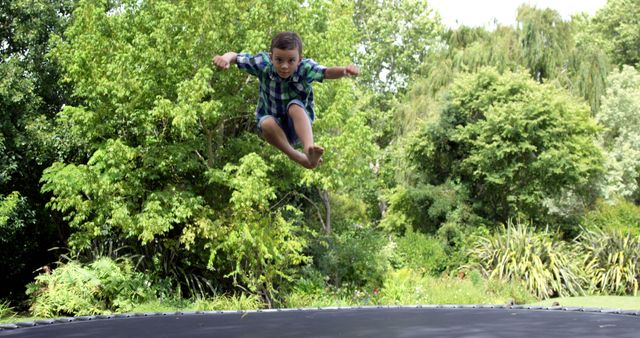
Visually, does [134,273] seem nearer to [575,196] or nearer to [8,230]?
[8,230]

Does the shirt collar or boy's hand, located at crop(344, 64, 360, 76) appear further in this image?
the shirt collar

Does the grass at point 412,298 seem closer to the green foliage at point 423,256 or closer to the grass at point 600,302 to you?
the grass at point 600,302

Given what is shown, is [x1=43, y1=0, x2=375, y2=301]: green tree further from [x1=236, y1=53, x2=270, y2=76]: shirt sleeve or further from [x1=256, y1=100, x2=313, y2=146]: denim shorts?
[x1=236, y1=53, x2=270, y2=76]: shirt sleeve

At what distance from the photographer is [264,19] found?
8773 mm

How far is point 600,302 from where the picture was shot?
855cm

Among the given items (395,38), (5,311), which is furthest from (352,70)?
(395,38)

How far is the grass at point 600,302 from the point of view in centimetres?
827

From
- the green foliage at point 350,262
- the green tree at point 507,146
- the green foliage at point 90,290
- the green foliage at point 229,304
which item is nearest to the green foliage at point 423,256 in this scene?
the green foliage at point 350,262

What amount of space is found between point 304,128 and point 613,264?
7.11m

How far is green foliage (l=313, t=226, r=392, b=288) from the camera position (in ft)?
32.6

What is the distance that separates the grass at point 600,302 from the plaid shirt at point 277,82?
5.44 m

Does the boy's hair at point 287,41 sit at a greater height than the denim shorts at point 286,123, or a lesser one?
greater

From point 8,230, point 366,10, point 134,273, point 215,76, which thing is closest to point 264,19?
point 215,76

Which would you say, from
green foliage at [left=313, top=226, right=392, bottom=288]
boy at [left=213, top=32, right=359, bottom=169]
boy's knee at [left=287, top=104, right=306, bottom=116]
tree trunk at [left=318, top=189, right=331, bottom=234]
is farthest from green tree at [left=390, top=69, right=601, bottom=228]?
boy's knee at [left=287, top=104, right=306, bottom=116]
